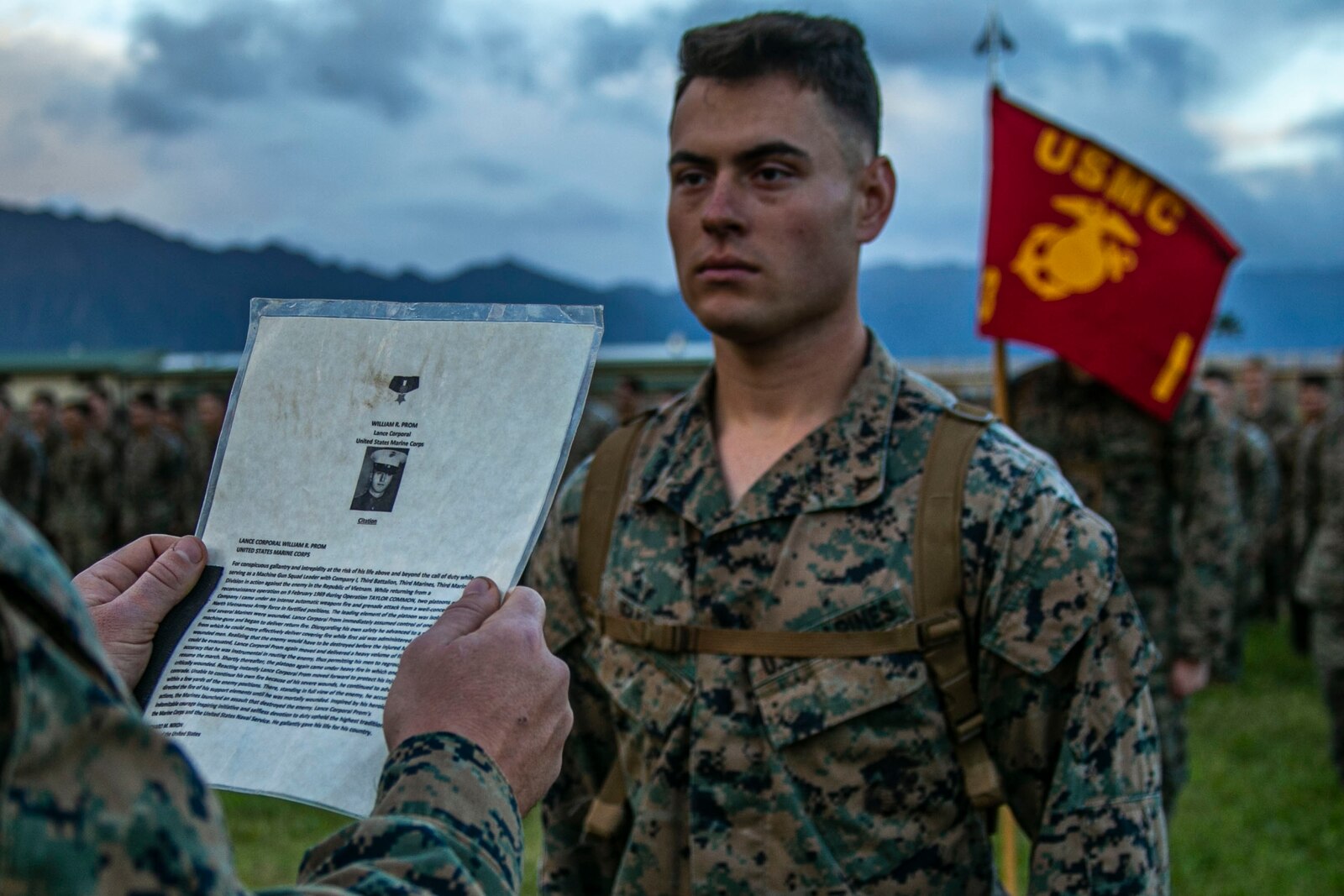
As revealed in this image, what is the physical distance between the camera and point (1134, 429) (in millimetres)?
4441

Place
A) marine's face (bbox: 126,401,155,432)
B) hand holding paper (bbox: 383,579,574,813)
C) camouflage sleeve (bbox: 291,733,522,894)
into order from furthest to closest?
marine's face (bbox: 126,401,155,432) < hand holding paper (bbox: 383,579,574,813) < camouflage sleeve (bbox: 291,733,522,894)

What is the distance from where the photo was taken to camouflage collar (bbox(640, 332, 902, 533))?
182 centimetres

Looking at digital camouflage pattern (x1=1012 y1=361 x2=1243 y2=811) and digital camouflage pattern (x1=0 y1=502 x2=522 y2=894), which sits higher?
digital camouflage pattern (x1=1012 y1=361 x2=1243 y2=811)

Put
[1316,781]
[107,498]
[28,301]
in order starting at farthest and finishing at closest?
[28,301] < [107,498] < [1316,781]

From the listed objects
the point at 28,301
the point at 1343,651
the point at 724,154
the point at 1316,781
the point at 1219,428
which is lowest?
the point at 1316,781

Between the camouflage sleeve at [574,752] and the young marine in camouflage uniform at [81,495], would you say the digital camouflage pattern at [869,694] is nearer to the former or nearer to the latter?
the camouflage sleeve at [574,752]

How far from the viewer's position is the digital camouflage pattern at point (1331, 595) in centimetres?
553

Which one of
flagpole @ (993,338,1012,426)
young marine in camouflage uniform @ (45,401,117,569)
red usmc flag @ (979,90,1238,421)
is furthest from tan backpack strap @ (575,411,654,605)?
young marine in camouflage uniform @ (45,401,117,569)

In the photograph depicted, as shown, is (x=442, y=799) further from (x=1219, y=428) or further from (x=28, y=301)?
(x=28, y=301)

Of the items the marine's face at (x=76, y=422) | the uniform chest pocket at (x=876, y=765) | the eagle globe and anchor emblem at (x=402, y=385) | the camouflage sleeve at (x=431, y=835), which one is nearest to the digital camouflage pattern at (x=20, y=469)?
the marine's face at (x=76, y=422)

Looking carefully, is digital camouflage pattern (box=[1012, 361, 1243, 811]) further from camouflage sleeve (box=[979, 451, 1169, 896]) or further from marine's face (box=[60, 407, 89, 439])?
marine's face (box=[60, 407, 89, 439])

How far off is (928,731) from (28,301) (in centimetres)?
7849

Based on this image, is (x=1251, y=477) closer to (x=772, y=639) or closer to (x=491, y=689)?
(x=772, y=639)

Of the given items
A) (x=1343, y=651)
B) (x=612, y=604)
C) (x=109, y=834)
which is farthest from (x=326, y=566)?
(x=1343, y=651)
